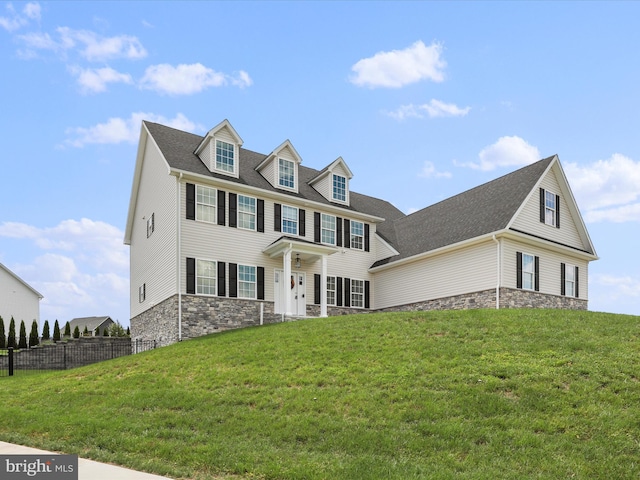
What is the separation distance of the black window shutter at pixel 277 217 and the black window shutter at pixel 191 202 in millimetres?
3935

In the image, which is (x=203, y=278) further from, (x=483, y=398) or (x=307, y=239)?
(x=483, y=398)

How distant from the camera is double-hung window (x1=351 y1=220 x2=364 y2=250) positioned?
27172 mm

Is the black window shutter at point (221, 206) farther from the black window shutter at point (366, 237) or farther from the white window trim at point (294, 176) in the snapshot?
the black window shutter at point (366, 237)

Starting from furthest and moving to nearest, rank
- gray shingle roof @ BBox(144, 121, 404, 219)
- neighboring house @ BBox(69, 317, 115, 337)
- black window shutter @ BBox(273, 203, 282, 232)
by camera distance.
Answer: neighboring house @ BBox(69, 317, 115, 337)
black window shutter @ BBox(273, 203, 282, 232)
gray shingle roof @ BBox(144, 121, 404, 219)

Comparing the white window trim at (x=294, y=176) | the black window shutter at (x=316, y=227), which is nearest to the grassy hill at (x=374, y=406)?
the black window shutter at (x=316, y=227)

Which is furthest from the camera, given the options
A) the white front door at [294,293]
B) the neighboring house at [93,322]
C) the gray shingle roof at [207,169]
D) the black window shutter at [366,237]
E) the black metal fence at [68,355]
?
the neighboring house at [93,322]

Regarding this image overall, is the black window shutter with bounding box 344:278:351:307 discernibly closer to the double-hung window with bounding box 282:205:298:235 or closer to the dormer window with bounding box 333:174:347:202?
the double-hung window with bounding box 282:205:298:235

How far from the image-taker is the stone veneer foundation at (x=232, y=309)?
20875 mm

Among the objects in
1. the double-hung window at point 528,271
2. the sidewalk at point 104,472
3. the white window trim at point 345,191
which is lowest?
the sidewalk at point 104,472

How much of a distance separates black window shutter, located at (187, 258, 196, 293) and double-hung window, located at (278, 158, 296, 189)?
19.9 feet

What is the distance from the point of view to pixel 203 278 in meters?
21.5

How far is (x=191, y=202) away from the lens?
21625mm

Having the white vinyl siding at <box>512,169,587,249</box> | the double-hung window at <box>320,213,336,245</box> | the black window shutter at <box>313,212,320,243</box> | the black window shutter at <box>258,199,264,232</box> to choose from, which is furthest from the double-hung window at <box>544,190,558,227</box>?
the black window shutter at <box>258,199,264,232</box>

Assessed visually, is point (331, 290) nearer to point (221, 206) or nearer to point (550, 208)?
point (221, 206)
